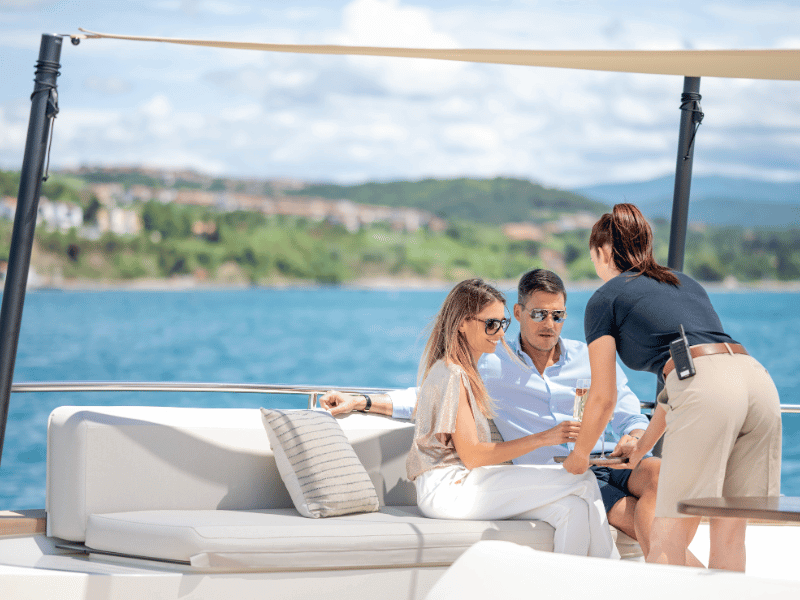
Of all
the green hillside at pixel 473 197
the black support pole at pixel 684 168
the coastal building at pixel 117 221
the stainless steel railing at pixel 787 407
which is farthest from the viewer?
the green hillside at pixel 473 197

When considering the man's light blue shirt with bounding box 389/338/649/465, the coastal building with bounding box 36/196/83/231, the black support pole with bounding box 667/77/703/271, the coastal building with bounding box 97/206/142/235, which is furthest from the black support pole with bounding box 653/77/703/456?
the coastal building with bounding box 36/196/83/231

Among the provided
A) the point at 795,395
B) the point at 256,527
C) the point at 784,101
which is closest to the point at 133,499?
the point at 256,527

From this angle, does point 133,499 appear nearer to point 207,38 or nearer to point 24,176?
A: point 24,176

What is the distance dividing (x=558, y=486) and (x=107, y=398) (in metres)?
41.9

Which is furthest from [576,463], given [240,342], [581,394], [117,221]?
[240,342]

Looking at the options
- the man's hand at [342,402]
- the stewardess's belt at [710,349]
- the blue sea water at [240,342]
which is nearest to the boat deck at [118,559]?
the stewardess's belt at [710,349]

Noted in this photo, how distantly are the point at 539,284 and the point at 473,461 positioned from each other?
718 millimetres

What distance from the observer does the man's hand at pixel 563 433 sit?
2.73 meters

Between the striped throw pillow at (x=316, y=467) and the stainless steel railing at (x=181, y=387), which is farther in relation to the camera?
the stainless steel railing at (x=181, y=387)

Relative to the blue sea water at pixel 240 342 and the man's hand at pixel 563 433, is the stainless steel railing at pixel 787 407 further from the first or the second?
the blue sea water at pixel 240 342

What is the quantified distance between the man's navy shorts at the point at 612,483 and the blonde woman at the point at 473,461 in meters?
0.21

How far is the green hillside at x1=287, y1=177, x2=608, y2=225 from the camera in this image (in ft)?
162

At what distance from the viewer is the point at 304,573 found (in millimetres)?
2771

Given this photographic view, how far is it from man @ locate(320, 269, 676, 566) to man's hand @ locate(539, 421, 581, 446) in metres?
0.46
